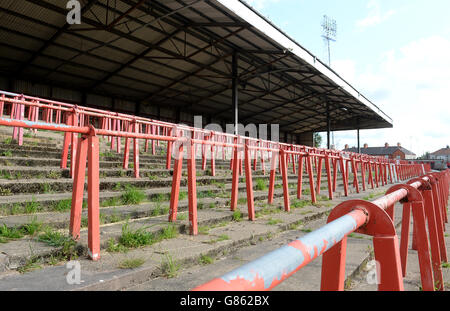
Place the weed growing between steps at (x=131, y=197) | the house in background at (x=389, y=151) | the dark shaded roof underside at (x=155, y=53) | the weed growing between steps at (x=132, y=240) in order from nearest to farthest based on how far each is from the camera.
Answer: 1. the weed growing between steps at (x=132, y=240)
2. the weed growing between steps at (x=131, y=197)
3. the dark shaded roof underside at (x=155, y=53)
4. the house in background at (x=389, y=151)

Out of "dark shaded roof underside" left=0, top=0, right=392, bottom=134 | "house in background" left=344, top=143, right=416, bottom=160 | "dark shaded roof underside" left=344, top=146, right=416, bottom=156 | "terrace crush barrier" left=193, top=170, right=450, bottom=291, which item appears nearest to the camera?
A: "terrace crush barrier" left=193, top=170, right=450, bottom=291

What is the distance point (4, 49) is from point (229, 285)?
58.6 ft

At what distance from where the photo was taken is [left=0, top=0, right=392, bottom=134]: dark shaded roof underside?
11869 mm

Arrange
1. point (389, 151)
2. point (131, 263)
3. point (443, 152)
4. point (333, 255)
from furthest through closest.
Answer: point (443, 152) < point (389, 151) < point (131, 263) < point (333, 255)

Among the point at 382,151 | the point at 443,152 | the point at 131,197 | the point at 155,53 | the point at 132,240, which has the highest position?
the point at 443,152

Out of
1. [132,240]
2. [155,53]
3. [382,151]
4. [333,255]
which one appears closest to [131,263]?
[132,240]

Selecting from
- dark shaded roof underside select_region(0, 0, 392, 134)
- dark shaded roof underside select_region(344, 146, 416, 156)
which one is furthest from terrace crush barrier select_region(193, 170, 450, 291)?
dark shaded roof underside select_region(344, 146, 416, 156)

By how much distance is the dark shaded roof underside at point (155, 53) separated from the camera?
11869mm

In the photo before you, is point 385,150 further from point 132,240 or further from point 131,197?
point 132,240

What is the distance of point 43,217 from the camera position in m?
3.17

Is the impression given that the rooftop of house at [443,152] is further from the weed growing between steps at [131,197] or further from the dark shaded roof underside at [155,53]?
the weed growing between steps at [131,197]

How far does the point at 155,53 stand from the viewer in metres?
15.6

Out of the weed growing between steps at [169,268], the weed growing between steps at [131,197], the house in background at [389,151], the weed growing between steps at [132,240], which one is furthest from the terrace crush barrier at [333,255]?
the house in background at [389,151]

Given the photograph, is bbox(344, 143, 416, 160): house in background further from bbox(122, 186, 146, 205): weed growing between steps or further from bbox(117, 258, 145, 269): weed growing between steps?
bbox(117, 258, 145, 269): weed growing between steps
